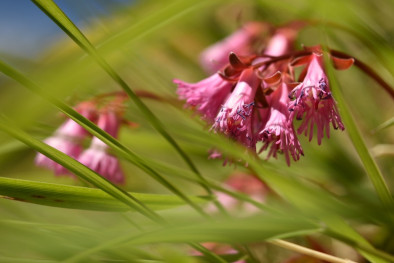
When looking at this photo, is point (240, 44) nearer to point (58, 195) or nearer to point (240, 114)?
point (240, 114)

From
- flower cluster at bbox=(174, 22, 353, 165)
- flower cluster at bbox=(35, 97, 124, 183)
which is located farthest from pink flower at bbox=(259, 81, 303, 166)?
flower cluster at bbox=(35, 97, 124, 183)

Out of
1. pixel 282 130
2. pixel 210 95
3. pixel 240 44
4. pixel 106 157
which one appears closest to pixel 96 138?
pixel 106 157

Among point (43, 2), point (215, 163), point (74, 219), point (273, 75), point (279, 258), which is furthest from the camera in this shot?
point (215, 163)

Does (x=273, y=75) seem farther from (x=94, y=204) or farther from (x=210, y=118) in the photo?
(x=94, y=204)

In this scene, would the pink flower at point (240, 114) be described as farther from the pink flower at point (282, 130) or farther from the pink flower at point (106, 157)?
the pink flower at point (106, 157)

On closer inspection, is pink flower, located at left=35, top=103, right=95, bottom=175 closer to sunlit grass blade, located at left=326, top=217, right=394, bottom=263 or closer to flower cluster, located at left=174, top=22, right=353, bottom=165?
flower cluster, located at left=174, top=22, right=353, bottom=165

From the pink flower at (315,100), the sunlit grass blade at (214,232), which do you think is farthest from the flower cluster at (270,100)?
the sunlit grass blade at (214,232)

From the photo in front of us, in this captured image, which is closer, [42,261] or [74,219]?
[42,261]

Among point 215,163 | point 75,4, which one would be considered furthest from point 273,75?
point 215,163
